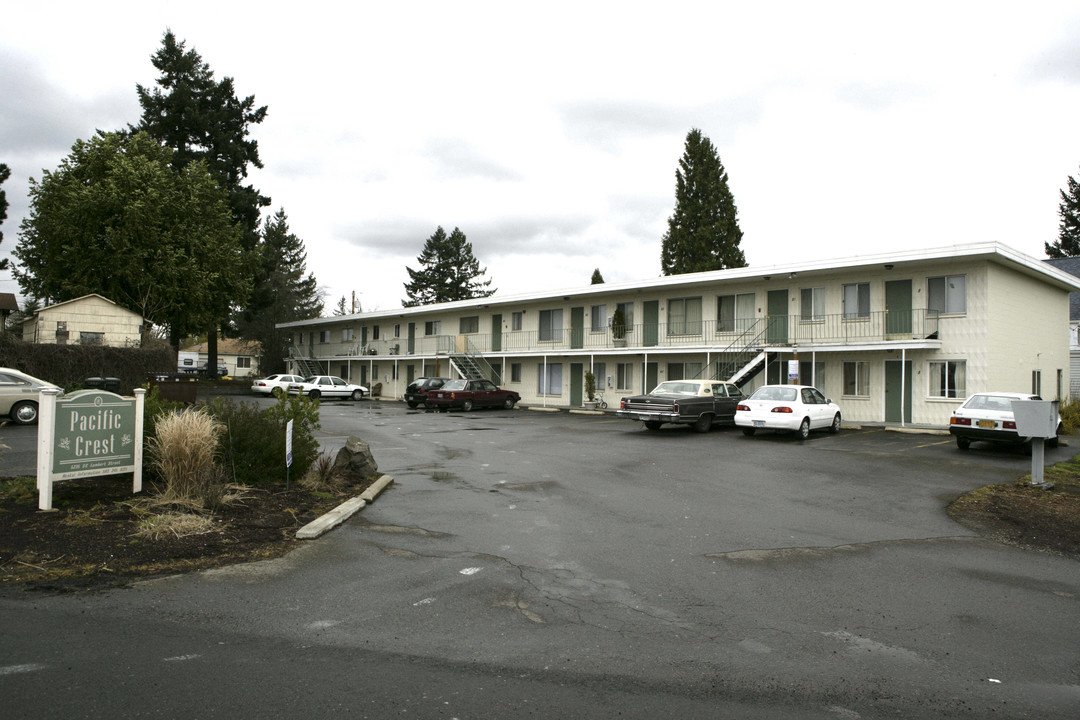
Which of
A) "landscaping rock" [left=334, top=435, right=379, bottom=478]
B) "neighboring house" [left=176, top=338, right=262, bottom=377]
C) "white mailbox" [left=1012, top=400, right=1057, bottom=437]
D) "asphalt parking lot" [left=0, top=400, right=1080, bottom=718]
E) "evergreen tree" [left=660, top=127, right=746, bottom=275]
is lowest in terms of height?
"asphalt parking lot" [left=0, top=400, right=1080, bottom=718]

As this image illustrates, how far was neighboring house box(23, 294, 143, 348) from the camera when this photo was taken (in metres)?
26.7

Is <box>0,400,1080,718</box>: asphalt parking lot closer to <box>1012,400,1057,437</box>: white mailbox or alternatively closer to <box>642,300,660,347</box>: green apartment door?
<box>1012,400,1057,437</box>: white mailbox

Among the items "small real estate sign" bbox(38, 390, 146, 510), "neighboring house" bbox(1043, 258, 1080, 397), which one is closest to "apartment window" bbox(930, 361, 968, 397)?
"neighboring house" bbox(1043, 258, 1080, 397)

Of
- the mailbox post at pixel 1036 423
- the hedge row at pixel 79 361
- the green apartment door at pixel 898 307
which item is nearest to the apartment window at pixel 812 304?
the green apartment door at pixel 898 307

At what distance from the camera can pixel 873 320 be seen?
80.3ft

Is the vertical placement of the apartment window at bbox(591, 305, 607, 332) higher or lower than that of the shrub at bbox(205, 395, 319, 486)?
higher

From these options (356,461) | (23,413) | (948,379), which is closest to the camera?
(356,461)

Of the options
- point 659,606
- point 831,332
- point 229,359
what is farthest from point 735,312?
point 229,359

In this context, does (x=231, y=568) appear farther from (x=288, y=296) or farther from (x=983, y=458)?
(x=288, y=296)

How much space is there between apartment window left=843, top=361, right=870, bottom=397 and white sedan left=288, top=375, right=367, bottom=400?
89.5 feet

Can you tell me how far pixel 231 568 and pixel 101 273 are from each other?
115ft

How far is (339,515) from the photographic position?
8.09m

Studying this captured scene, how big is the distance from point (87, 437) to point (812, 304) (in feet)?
79.5

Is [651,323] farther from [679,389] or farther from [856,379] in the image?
[679,389]
